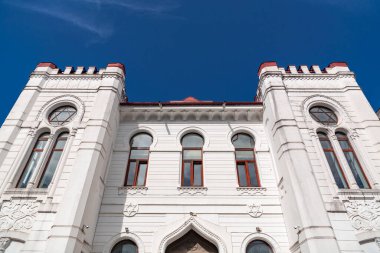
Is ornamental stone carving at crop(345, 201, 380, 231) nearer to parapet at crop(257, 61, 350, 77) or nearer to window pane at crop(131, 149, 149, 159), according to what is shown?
parapet at crop(257, 61, 350, 77)

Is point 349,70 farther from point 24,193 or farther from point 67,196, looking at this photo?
point 24,193

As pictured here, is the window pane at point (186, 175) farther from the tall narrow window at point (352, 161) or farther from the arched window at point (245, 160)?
the tall narrow window at point (352, 161)

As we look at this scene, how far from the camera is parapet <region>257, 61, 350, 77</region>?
518 inches

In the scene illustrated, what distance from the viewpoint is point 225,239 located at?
31.4 ft

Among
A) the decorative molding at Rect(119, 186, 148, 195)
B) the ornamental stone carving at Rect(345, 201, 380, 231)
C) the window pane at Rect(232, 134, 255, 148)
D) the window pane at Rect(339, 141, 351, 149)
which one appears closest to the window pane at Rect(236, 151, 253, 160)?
the window pane at Rect(232, 134, 255, 148)

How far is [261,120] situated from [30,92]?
11.7 metres

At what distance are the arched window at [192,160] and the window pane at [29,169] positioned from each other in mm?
6358

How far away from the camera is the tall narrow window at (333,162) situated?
9.96 meters

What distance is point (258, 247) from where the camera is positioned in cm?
962

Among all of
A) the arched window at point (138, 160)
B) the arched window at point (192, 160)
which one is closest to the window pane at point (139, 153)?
the arched window at point (138, 160)

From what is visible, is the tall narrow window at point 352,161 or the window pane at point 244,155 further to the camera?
the window pane at point 244,155

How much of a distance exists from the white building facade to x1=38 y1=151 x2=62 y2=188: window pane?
6cm

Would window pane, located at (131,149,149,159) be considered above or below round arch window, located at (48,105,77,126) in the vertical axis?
below

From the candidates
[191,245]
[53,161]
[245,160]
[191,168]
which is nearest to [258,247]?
[191,245]
